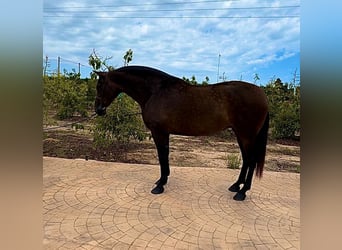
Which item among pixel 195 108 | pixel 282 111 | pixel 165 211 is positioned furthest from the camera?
pixel 282 111

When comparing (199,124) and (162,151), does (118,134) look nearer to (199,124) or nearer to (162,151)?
(162,151)

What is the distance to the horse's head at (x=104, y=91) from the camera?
8.84 feet

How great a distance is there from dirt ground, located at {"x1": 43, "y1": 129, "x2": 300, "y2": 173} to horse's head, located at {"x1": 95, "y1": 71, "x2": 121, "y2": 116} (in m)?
1.50

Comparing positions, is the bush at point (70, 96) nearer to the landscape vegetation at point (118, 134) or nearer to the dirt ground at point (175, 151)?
the landscape vegetation at point (118, 134)

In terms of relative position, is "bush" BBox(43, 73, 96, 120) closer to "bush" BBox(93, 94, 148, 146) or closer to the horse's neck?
"bush" BBox(93, 94, 148, 146)

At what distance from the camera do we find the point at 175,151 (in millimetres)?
4512

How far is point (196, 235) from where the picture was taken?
1.92m

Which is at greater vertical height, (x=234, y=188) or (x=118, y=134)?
(x=118, y=134)

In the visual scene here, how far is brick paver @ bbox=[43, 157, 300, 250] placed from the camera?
6.05ft

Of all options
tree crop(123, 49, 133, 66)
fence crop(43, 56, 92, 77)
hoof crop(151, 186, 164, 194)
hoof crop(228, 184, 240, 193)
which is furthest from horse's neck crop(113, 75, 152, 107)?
hoof crop(228, 184, 240, 193)

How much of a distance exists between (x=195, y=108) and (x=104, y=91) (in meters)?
0.97

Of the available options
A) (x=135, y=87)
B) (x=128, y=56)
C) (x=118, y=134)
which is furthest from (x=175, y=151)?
(x=135, y=87)
